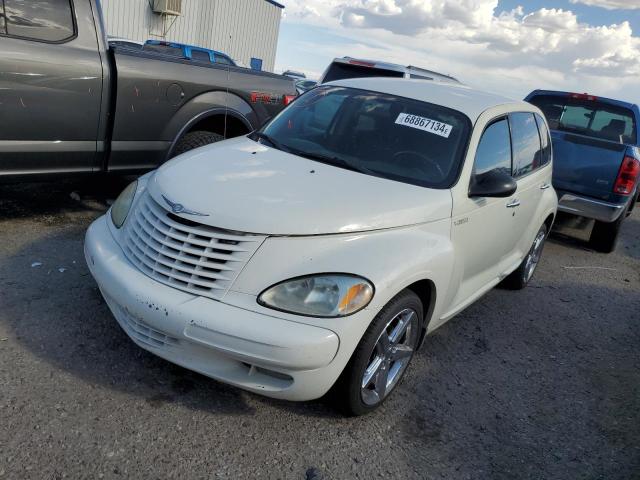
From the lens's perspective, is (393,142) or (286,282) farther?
(393,142)

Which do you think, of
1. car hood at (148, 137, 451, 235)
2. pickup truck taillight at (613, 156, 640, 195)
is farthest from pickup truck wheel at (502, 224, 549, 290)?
car hood at (148, 137, 451, 235)

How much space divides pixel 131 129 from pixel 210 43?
2380 centimetres

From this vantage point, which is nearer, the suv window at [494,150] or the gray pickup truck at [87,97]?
the suv window at [494,150]

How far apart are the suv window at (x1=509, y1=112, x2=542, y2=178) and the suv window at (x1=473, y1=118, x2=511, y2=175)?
0.49 ft

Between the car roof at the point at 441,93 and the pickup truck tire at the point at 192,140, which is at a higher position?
the car roof at the point at 441,93

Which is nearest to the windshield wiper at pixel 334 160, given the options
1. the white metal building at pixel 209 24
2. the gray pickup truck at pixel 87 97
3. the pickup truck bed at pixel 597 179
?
the gray pickup truck at pixel 87 97

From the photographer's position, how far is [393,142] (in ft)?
12.0

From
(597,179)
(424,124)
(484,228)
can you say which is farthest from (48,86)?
Result: (597,179)

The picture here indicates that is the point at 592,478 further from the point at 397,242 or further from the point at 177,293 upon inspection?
the point at 177,293

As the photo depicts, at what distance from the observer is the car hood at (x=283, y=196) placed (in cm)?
274

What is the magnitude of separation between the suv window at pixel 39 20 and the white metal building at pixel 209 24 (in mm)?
15688

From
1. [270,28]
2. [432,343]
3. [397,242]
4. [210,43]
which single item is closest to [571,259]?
[432,343]

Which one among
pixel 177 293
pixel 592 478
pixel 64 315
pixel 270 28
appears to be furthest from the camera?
pixel 270 28

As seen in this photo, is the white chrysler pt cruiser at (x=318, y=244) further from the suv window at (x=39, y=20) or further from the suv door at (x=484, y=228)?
the suv window at (x=39, y=20)
